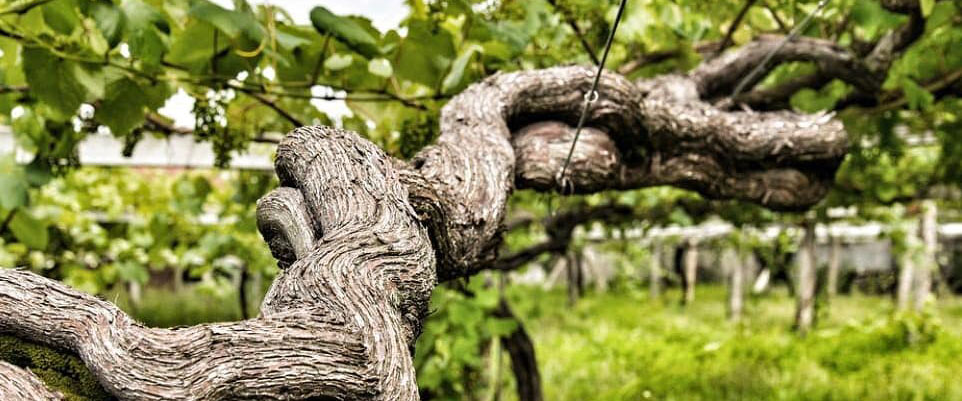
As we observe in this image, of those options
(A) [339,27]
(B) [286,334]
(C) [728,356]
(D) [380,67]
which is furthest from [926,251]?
(B) [286,334]

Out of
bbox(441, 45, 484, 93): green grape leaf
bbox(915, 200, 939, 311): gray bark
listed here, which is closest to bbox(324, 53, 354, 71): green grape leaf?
bbox(441, 45, 484, 93): green grape leaf

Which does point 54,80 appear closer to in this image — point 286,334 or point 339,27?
point 339,27

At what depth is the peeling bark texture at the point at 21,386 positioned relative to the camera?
63 centimetres

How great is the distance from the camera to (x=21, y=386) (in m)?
→ 0.64

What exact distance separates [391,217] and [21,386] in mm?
370

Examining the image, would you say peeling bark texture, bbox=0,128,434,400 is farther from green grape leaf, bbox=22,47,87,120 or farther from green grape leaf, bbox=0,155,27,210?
green grape leaf, bbox=0,155,27,210

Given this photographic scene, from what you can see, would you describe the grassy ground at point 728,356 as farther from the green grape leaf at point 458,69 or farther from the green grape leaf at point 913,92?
the green grape leaf at point 458,69

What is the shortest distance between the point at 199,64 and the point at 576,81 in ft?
2.09

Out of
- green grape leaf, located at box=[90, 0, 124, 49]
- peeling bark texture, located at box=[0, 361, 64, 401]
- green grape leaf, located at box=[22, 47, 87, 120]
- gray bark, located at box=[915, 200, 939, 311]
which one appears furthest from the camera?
gray bark, located at box=[915, 200, 939, 311]

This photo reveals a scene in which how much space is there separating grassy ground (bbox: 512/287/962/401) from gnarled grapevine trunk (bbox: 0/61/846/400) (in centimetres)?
264

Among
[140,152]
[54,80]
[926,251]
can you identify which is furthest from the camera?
[926,251]

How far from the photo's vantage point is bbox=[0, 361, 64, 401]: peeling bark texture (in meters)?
0.63

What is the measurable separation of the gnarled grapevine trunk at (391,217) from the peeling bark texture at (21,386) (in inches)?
1.3

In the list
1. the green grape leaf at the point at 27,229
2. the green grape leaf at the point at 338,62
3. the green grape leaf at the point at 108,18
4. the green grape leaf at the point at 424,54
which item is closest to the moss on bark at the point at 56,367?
the green grape leaf at the point at 108,18
